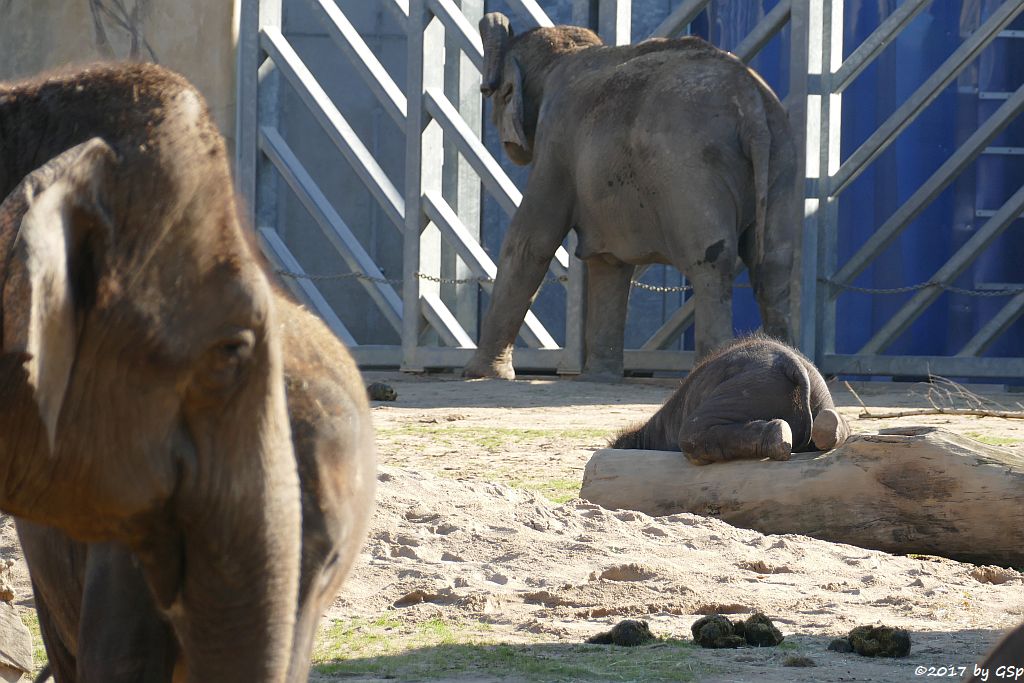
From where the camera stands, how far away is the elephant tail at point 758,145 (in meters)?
11.0

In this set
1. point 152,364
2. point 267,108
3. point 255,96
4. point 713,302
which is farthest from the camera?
point 267,108

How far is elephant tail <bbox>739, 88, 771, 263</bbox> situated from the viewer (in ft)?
36.1

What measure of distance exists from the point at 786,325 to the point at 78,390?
396 inches

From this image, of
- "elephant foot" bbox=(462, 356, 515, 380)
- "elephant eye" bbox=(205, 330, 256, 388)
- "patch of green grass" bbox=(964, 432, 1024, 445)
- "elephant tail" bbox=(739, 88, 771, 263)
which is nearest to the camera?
"elephant eye" bbox=(205, 330, 256, 388)

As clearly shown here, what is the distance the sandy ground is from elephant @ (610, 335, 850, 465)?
17.3 inches

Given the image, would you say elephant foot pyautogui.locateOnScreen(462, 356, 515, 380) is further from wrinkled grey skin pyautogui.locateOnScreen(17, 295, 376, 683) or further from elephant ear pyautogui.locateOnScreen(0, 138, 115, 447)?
elephant ear pyautogui.locateOnScreen(0, 138, 115, 447)

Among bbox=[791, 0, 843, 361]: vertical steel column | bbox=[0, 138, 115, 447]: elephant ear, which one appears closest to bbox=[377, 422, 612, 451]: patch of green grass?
bbox=[791, 0, 843, 361]: vertical steel column

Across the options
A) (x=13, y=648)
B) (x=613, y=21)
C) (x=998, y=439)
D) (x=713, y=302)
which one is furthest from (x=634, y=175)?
(x=13, y=648)

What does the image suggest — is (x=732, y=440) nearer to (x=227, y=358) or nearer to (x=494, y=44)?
(x=227, y=358)

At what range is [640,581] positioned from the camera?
193 inches

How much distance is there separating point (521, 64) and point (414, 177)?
198 centimetres

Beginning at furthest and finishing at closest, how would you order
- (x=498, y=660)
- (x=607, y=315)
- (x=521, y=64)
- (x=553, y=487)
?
(x=521, y=64)
(x=607, y=315)
(x=553, y=487)
(x=498, y=660)

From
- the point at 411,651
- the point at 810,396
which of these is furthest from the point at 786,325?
the point at 411,651

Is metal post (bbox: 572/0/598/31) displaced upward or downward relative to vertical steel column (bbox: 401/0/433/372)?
upward
